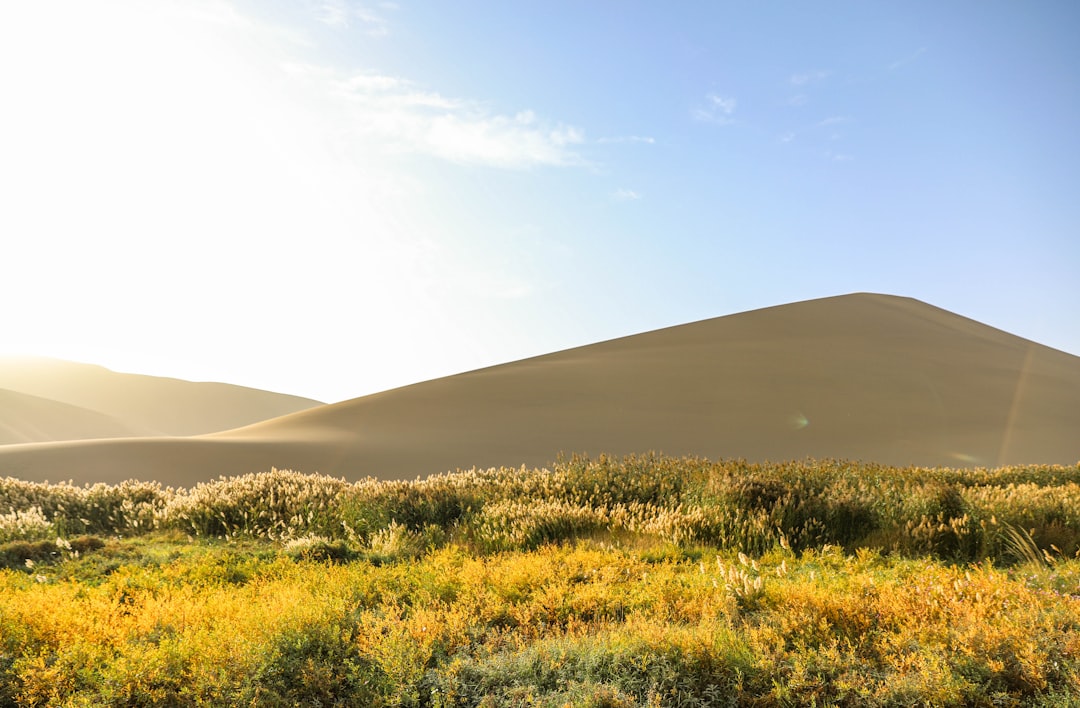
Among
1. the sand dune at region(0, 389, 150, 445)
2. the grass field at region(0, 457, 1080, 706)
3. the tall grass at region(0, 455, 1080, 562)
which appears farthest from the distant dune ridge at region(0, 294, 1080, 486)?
the sand dune at region(0, 389, 150, 445)

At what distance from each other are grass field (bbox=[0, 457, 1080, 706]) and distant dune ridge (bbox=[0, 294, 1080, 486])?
15.3 meters

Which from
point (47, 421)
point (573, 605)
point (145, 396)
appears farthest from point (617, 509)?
point (145, 396)

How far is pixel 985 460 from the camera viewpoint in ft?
82.8

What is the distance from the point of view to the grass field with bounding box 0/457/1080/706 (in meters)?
4.21

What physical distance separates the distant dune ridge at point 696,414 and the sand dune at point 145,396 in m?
99.0

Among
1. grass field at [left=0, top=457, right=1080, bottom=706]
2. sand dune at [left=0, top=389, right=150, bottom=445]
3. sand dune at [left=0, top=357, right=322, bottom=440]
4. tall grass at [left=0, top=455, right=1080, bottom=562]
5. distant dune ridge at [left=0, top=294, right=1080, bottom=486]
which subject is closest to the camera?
grass field at [left=0, top=457, right=1080, bottom=706]

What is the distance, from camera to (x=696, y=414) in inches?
1264

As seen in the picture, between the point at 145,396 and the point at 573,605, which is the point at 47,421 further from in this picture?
the point at 573,605

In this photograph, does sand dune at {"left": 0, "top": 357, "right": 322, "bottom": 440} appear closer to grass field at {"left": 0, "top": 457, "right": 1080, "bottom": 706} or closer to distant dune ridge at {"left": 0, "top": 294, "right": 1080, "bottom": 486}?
distant dune ridge at {"left": 0, "top": 294, "right": 1080, "bottom": 486}

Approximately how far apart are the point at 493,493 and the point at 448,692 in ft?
23.1

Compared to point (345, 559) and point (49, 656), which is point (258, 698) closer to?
point (49, 656)

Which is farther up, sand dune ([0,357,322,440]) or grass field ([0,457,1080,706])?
grass field ([0,457,1080,706])

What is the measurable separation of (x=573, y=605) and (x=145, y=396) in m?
145

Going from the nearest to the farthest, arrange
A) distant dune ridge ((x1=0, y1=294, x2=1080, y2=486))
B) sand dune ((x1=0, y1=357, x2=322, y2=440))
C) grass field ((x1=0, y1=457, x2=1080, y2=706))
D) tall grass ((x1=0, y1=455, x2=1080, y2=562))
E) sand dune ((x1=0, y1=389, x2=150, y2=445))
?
grass field ((x1=0, y1=457, x2=1080, y2=706)) → tall grass ((x1=0, y1=455, x2=1080, y2=562)) → distant dune ridge ((x1=0, y1=294, x2=1080, y2=486)) → sand dune ((x1=0, y1=389, x2=150, y2=445)) → sand dune ((x1=0, y1=357, x2=322, y2=440))
